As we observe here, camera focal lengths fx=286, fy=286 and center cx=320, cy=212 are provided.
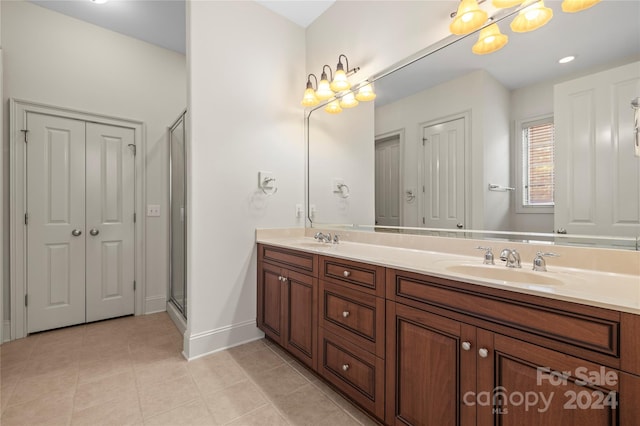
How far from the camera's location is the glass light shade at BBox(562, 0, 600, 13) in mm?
1150

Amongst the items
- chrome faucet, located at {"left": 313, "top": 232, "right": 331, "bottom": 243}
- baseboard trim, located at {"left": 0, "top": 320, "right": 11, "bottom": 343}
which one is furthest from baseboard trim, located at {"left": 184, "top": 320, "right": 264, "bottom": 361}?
baseboard trim, located at {"left": 0, "top": 320, "right": 11, "bottom": 343}

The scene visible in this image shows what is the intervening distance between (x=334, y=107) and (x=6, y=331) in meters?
3.31

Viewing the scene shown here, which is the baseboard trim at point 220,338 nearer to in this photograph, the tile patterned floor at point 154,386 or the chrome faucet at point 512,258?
the tile patterned floor at point 154,386

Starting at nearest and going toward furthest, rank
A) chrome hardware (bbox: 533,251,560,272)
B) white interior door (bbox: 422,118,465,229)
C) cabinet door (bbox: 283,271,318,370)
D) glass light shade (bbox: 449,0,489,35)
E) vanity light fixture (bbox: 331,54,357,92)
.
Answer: chrome hardware (bbox: 533,251,560,272) < glass light shade (bbox: 449,0,489,35) < white interior door (bbox: 422,118,465,229) < cabinet door (bbox: 283,271,318,370) < vanity light fixture (bbox: 331,54,357,92)

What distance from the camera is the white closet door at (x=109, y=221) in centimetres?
278

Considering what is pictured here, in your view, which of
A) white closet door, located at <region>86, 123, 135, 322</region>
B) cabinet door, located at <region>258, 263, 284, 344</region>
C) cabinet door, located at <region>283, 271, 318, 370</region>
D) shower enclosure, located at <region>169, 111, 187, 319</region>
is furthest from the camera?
white closet door, located at <region>86, 123, 135, 322</region>

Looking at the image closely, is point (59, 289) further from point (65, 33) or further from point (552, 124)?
point (552, 124)

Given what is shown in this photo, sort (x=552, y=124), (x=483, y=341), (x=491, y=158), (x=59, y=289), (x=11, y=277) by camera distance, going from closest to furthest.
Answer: (x=483, y=341) → (x=552, y=124) → (x=491, y=158) → (x=11, y=277) → (x=59, y=289)

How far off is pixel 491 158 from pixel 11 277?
3710mm

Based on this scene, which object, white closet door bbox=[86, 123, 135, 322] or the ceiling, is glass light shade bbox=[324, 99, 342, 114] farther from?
white closet door bbox=[86, 123, 135, 322]

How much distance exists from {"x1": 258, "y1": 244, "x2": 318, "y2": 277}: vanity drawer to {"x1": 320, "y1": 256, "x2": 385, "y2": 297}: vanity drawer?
0.10m

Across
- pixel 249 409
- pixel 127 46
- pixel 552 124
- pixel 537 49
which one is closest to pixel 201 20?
pixel 127 46

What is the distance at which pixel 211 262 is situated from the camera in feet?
7.15

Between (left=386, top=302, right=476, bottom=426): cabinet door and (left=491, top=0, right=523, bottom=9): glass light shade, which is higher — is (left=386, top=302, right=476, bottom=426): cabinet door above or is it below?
below
